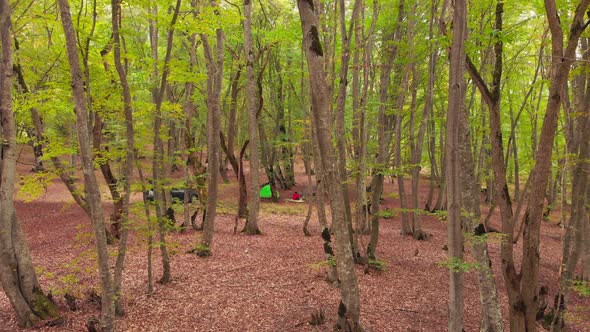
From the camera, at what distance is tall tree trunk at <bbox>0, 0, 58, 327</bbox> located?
519 centimetres

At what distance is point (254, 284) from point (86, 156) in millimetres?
4757

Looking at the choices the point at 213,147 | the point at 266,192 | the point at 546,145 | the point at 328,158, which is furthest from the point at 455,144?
the point at 266,192

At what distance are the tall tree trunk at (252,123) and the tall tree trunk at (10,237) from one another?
6.15 meters

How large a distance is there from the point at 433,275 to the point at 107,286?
831 cm

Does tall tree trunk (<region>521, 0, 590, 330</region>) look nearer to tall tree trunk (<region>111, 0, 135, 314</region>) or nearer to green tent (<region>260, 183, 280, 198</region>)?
tall tree trunk (<region>111, 0, 135, 314</region>)

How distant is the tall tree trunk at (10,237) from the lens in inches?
204

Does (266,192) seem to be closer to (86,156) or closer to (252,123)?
(252,123)

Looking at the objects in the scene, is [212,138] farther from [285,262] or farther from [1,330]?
[1,330]

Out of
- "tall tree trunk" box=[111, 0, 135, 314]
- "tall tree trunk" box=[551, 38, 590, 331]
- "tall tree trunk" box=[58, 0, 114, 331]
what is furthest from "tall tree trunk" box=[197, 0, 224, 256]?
"tall tree trunk" box=[551, 38, 590, 331]

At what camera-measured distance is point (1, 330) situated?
5395 mm

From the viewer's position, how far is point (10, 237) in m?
5.39

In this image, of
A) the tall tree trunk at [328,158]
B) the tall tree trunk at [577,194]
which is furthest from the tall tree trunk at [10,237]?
the tall tree trunk at [577,194]

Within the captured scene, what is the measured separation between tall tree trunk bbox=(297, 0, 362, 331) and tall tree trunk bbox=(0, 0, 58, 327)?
14.2 feet

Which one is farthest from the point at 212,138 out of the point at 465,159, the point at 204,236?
the point at 465,159
